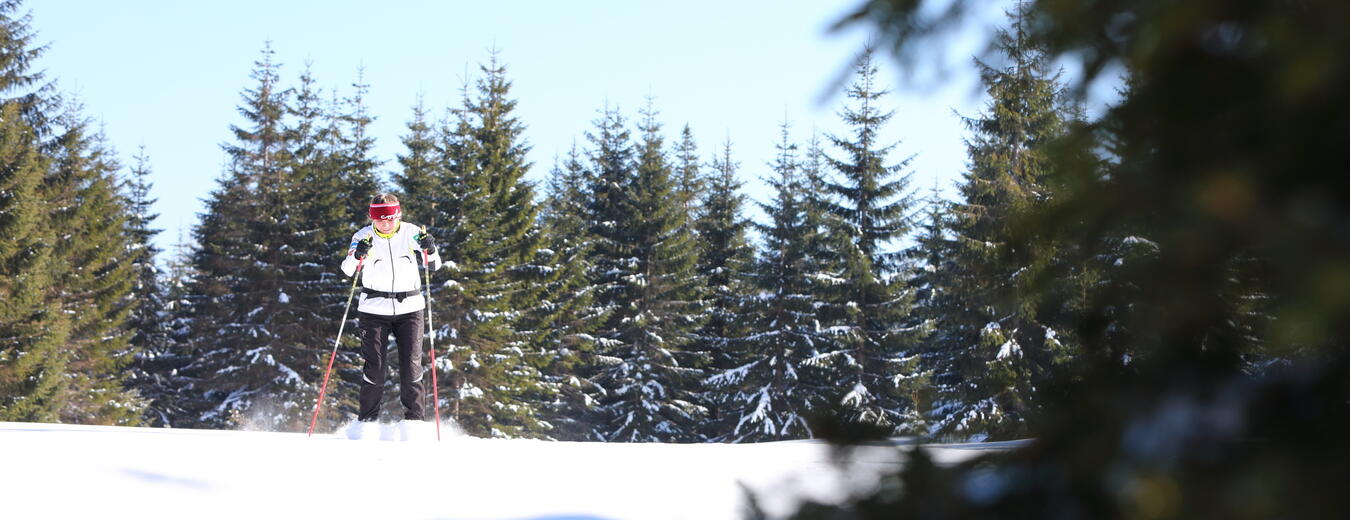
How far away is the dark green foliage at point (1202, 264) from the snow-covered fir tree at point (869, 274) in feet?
101

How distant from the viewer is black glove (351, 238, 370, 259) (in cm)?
792

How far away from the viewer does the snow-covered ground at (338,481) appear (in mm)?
3764

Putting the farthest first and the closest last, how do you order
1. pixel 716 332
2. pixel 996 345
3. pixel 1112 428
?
pixel 716 332 → pixel 996 345 → pixel 1112 428

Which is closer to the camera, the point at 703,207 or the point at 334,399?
the point at 334,399

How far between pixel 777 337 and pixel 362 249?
26.9m

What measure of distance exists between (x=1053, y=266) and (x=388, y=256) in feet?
23.8

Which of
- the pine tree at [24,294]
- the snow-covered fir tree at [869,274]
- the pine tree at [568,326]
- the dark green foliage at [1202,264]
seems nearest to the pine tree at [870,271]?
the snow-covered fir tree at [869,274]

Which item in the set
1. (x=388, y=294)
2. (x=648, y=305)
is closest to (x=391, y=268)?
(x=388, y=294)

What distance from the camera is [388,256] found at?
317 inches

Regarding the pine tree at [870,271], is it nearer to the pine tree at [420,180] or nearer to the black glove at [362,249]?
the pine tree at [420,180]

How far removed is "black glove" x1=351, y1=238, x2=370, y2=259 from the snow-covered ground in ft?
8.09

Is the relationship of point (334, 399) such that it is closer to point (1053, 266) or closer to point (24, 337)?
point (24, 337)

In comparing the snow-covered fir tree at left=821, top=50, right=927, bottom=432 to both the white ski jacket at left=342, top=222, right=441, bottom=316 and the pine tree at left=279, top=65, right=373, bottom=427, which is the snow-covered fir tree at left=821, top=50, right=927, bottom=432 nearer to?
the pine tree at left=279, top=65, right=373, bottom=427

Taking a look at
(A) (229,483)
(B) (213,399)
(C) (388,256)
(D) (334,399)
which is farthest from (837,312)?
(A) (229,483)
